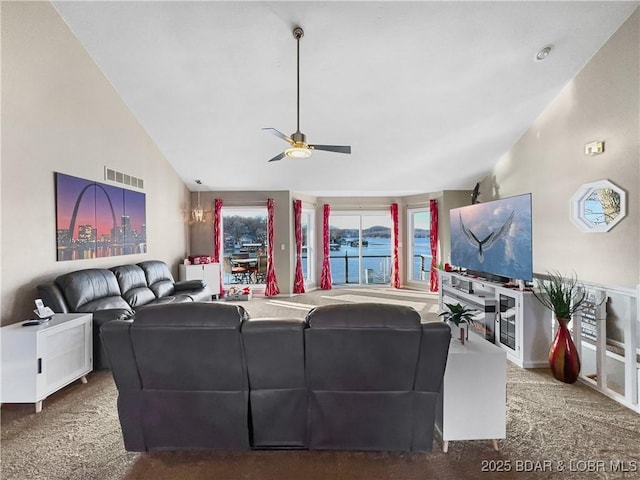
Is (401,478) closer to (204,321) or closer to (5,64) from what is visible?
(204,321)

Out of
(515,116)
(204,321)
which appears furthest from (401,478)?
(515,116)

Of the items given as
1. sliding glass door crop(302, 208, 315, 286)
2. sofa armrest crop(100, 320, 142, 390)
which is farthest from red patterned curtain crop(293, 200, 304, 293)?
sofa armrest crop(100, 320, 142, 390)

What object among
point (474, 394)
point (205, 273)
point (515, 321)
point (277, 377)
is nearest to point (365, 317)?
point (277, 377)

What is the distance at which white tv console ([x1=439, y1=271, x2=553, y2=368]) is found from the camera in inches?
132

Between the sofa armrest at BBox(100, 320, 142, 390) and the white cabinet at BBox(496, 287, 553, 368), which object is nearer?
the sofa armrest at BBox(100, 320, 142, 390)

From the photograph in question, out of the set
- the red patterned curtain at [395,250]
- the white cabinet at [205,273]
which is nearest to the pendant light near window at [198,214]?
the white cabinet at [205,273]

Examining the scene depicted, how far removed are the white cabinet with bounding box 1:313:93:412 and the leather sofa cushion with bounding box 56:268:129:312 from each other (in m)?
0.51

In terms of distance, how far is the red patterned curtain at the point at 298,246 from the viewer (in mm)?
7223

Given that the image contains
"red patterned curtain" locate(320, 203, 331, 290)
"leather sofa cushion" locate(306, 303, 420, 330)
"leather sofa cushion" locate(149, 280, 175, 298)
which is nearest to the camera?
"leather sofa cushion" locate(306, 303, 420, 330)

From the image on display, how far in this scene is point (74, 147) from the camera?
11.9 ft

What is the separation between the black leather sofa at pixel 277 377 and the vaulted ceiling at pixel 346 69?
9.68 ft

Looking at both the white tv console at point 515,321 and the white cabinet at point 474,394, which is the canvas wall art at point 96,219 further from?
the white tv console at point 515,321

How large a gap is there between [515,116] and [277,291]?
17.9ft

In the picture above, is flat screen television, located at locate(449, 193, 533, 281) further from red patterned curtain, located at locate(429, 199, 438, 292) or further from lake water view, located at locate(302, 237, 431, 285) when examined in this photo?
lake water view, located at locate(302, 237, 431, 285)
